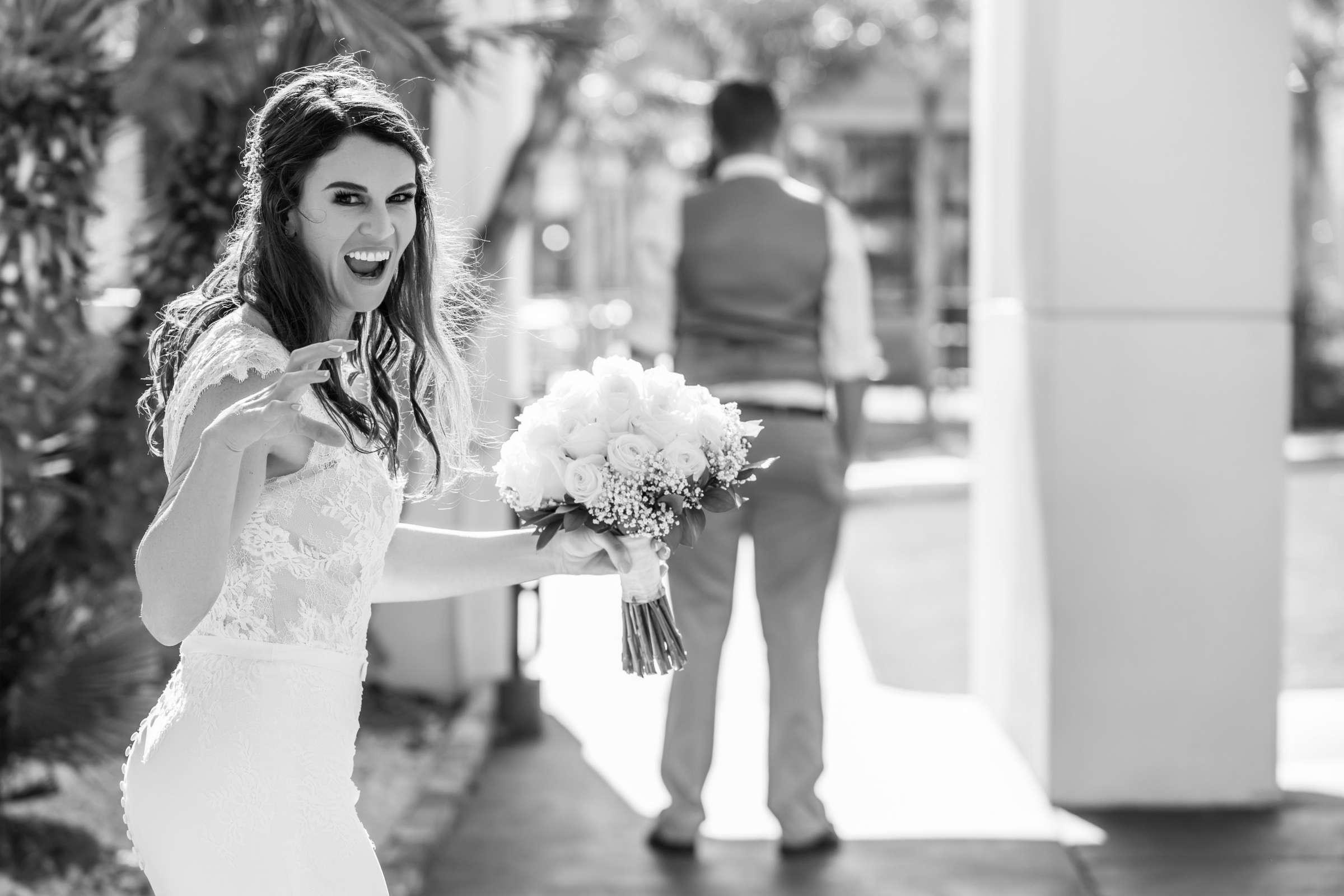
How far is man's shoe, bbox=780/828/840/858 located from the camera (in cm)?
519

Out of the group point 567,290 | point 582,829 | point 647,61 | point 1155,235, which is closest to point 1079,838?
point 582,829

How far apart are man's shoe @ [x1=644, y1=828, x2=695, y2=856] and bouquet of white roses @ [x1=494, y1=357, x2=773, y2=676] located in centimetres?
239

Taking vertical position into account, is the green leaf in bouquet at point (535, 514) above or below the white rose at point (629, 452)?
below

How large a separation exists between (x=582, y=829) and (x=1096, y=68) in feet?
9.83

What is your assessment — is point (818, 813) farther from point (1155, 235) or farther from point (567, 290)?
point (567, 290)

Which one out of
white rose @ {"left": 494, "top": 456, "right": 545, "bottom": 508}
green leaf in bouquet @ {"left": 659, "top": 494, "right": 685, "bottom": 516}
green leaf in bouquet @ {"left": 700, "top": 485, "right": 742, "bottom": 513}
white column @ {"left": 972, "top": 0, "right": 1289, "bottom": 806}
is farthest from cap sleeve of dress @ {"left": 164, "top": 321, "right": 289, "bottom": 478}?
white column @ {"left": 972, "top": 0, "right": 1289, "bottom": 806}

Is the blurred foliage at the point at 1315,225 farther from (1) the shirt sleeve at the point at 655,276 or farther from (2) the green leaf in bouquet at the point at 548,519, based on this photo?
(2) the green leaf in bouquet at the point at 548,519

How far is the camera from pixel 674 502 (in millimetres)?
2777

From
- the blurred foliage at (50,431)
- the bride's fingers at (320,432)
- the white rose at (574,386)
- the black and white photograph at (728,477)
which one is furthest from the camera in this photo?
the blurred foliage at (50,431)

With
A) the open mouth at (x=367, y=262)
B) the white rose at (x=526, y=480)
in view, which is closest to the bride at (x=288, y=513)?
the open mouth at (x=367, y=262)

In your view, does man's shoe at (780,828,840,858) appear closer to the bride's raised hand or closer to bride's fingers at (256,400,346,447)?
bride's fingers at (256,400,346,447)

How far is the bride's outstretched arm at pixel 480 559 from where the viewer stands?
8.91 feet

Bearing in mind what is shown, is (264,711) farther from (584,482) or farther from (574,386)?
(574,386)

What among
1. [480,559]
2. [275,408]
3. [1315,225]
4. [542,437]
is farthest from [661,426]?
[1315,225]
